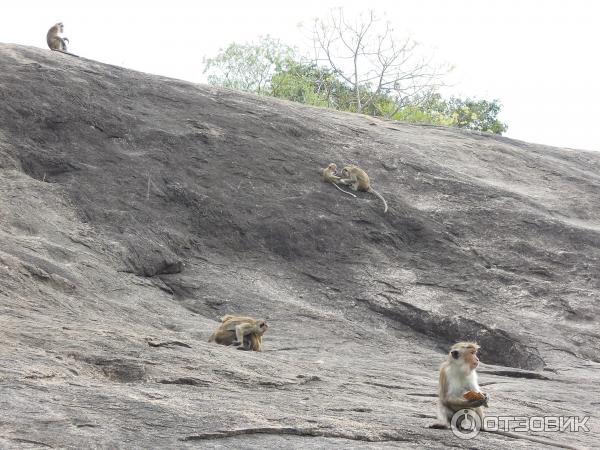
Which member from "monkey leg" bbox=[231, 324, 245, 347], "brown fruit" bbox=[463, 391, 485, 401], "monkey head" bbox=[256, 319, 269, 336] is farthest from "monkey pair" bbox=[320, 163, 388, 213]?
"brown fruit" bbox=[463, 391, 485, 401]

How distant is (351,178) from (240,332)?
6845mm

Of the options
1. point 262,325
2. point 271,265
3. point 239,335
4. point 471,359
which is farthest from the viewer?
point 271,265

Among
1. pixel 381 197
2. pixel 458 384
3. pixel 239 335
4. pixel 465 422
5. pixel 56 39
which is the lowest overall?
pixel 239 335

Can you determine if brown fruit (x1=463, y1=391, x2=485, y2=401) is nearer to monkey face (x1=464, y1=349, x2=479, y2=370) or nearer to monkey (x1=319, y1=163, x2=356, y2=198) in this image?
monkey face (x1=464, y1=349, x2=479, y2=370)

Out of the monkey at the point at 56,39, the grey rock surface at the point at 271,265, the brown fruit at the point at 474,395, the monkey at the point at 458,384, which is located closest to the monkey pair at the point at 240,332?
the grey rock surface at the point at 271,265

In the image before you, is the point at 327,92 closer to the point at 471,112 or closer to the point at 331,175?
the point at 471,112

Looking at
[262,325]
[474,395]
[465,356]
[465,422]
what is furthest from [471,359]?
[262,325]

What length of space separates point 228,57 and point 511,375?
121 ft

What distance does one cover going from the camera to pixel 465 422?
7.62 m

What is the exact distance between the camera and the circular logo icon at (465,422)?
7.57 metres

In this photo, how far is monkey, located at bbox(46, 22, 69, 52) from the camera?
70.8ft

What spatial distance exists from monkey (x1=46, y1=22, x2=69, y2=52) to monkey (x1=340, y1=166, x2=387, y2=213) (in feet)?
25.0

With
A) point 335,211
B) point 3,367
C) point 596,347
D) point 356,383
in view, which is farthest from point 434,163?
point 3,367

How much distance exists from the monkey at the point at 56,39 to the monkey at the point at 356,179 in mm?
7621
